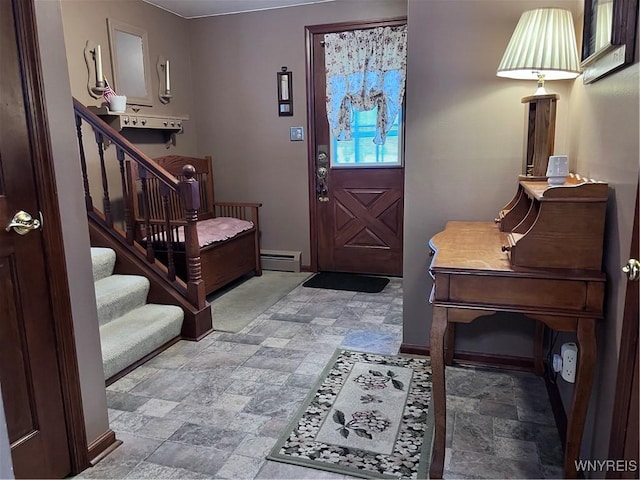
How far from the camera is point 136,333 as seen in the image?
266cm

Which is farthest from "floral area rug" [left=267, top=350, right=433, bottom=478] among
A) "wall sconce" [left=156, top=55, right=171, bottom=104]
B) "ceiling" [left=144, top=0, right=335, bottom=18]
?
"ceiling" [left=144, top=0, right=335, bottom=18]

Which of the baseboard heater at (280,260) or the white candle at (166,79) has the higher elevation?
the white candle at (166,79)

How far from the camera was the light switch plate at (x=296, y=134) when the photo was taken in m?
4.39

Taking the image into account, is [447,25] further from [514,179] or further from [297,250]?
[297,250]

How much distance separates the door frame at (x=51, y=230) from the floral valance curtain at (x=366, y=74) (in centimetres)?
294

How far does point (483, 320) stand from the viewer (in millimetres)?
2514

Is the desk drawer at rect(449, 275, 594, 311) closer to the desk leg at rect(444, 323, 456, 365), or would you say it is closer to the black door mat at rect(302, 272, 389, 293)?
the desk leg at rect(444, 323, 456, 365)

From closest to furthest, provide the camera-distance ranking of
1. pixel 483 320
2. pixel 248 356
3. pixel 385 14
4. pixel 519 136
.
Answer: pixel 519 136 → pixel 483 320 → pixel 248 356 → pixel 385 14

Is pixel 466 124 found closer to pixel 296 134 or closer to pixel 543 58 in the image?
pixel 543 58

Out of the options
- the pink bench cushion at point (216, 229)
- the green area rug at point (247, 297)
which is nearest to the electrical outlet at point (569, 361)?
the green area rug at point (247, 297)

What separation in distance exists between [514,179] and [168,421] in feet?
6.73

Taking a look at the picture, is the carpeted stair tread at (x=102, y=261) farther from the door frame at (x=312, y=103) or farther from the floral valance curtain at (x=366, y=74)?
the floral valance curtain at (x=366, y=74)

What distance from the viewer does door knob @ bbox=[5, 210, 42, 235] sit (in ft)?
4.88

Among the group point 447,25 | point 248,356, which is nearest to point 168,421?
point 248,356
